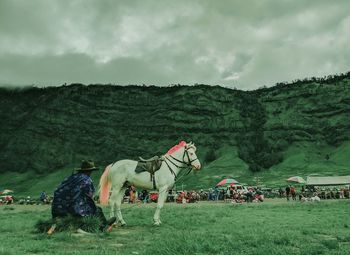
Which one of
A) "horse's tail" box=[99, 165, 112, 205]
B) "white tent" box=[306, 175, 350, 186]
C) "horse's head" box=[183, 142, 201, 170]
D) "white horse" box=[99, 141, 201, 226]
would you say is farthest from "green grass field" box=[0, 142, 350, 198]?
"horse's tail" box=[99, 165, 112, 205]

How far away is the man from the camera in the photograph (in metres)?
10.9

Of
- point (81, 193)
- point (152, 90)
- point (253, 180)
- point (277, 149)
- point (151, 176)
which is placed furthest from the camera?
point (152, 90)

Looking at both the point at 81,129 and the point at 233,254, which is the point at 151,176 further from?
the point at 81,129

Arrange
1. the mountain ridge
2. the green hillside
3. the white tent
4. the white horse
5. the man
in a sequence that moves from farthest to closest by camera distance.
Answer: the mountain ridge, the green hillside, the white tent, the white horse, the man

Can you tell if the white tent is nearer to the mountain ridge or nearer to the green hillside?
the green hillside

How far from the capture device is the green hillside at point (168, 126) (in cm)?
10062

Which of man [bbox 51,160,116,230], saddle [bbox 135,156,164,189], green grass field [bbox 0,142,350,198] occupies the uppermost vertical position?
green grass field [bbox 0,142,350,198]

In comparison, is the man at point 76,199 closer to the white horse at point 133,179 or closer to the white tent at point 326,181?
the white horse at point 133,179

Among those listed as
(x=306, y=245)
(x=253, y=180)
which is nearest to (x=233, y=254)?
(x=306, y=245)

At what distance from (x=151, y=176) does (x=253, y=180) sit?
231 ft

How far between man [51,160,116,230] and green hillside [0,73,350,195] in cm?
8205

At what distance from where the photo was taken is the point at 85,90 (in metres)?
122

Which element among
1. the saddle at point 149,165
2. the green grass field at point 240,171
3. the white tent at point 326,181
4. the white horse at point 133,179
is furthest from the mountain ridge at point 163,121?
the saddle at point 149,165

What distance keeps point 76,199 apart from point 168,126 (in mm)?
99792
